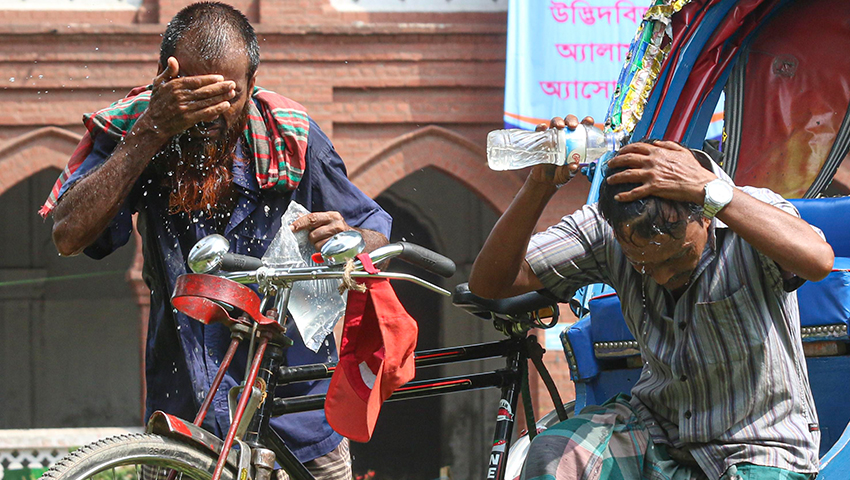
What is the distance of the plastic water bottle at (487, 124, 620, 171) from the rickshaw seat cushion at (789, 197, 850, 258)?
86cm

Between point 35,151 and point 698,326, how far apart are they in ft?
30.2

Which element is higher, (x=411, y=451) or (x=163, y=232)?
(x=163, y=232)

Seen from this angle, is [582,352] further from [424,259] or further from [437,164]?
[437,164]

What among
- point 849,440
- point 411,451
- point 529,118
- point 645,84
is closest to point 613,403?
point 849,440

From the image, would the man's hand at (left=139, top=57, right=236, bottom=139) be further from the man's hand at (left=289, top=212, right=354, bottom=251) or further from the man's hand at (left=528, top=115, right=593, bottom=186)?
the man's hand at (left=528, top=115, right=593, bottom=186)

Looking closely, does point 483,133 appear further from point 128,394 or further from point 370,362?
point 370,362

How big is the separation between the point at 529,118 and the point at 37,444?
18.0 feet

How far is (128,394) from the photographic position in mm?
13234

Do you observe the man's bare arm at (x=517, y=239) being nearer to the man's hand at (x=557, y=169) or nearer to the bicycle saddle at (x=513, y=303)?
the man's hand at (x=557, y=169)

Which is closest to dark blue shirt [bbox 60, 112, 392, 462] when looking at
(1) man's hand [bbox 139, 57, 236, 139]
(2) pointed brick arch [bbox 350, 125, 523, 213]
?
(1) man's hand [bbox 139, 57, 236, 139]

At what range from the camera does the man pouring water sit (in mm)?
2184

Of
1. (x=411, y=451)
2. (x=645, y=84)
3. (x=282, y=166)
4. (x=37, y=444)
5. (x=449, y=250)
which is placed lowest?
(x=411, y=451)

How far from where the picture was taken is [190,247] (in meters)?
2.67

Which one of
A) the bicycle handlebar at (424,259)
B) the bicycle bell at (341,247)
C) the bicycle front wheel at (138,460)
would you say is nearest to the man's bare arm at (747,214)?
the bicycle handlebar at (424,259)
